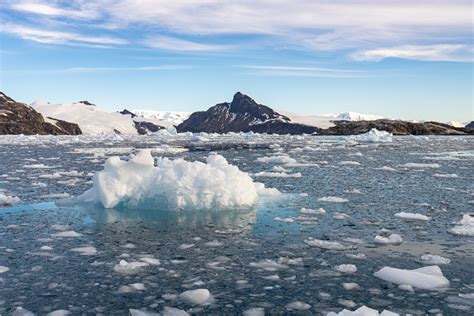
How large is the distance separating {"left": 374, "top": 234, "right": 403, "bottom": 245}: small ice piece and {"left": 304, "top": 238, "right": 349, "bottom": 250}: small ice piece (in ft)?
2.55

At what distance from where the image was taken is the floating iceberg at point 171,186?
12.9 meters


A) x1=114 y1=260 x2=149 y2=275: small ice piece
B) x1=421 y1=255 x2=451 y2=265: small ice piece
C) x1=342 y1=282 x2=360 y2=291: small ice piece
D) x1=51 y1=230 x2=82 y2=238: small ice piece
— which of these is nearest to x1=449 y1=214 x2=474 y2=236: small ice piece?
x1=421 y1=255 x2=451 y2=265: small ice piece

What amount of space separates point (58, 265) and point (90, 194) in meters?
6.32

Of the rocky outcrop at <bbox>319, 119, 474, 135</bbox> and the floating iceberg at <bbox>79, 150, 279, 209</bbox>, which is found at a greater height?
the rocky outcrop at <bbox>319, 119, 474, 135</bbox>

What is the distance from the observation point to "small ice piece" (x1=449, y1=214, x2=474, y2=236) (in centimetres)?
1012

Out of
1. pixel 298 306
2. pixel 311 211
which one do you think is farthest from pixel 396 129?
pixel 298 306

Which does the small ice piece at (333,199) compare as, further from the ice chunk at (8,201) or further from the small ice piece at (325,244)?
the ice chunk at (8,201)

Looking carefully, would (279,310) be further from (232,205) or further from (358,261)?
(232,205)

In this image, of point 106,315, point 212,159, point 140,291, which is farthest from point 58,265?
point 212,159

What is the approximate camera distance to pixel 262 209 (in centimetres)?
1320

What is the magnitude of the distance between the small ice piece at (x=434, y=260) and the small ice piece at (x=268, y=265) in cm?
244

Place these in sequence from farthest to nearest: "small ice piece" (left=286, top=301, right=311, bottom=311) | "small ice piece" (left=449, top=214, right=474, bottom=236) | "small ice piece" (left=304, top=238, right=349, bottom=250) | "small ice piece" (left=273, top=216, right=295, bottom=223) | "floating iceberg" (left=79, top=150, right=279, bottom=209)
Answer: "floating iceberg" (left=79, top=150, right=279, bottom=209) → "small ice piece" (left=273, top=216, right=295, bottom=223) → "small ice piece" (left=449, top=214, right=474, bottom=236) → "small ice piece" (left=304, top=238, right=349, bottom=250) → "small ice piece" (left=286, top=301, right=311, bottom=311)

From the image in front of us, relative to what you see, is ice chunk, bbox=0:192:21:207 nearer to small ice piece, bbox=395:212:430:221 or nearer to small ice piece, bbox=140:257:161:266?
small ice piece, bbox=140:257:161:266

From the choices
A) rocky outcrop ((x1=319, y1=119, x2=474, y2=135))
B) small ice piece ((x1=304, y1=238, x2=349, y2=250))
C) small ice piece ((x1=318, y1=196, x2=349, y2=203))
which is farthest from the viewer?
rocky outcrop ((x1=319, y1=119, x2=474, y2=135))
